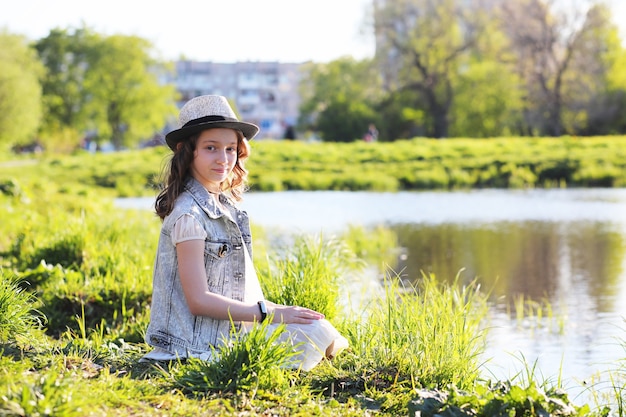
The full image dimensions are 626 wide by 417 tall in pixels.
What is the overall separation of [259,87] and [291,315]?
118052mm

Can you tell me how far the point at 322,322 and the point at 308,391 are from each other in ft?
1.67

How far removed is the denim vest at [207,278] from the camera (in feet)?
15.0

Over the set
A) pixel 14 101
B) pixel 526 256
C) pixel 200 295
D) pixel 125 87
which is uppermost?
pixel 125 87

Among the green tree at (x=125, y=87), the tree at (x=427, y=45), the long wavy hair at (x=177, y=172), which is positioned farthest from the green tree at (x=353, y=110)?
the long wavy hair at (x=177, y=172)

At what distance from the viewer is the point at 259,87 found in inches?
4781

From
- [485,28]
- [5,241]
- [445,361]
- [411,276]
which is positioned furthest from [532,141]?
[445,361]

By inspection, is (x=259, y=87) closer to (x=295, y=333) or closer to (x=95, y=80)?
(x=95, y=80)

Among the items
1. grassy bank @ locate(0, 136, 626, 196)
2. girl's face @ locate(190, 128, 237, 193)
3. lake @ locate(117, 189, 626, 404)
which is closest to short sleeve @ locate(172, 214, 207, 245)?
girl's face @ locate(190, 128, 237, 193)

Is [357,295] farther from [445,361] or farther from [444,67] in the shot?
[444,67]

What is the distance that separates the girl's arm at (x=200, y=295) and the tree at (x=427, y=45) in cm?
4951

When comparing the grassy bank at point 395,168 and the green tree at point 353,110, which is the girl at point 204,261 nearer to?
the grassy bank at point 395,168

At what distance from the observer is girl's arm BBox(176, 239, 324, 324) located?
175 inches

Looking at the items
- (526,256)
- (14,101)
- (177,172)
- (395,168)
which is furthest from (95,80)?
(177,172)

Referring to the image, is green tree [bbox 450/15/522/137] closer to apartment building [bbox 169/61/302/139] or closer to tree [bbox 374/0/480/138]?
tree [bbox 374/0/480/138]
